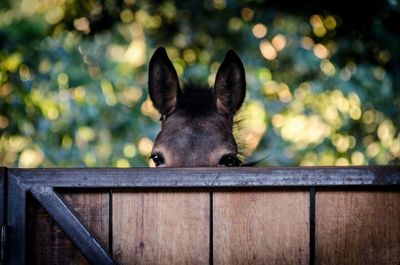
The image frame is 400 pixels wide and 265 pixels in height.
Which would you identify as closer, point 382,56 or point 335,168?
point 335,168

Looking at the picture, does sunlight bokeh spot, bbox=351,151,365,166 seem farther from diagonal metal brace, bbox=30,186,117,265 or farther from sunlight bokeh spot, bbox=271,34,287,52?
diagonal metal brace, bbox=30,186,117,265

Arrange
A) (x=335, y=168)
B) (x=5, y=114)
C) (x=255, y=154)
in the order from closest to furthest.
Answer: (x=335, y=168) → (x=5, y=114) → (x=255, y=154)

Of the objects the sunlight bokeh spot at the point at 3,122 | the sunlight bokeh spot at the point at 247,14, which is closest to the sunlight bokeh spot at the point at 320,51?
the sunlight bokeh spot at the point at 247,14

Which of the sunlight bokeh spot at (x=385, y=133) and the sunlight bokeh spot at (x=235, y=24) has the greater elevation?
the sunlight bokeh spot at (x=235, y=24)

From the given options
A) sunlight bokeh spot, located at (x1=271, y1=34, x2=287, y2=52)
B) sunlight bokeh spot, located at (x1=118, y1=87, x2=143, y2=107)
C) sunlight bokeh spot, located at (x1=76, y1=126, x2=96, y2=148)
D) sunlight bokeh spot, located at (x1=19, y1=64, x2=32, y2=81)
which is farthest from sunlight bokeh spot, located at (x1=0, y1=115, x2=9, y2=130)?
sunlight bokeh spot, located at (x1=271, y1=34, x2=287, y2=52)

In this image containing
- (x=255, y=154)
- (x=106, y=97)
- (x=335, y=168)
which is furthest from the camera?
(x=255, y=154)

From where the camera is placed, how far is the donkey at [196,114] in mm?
3621

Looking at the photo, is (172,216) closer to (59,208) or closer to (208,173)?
(208,173)

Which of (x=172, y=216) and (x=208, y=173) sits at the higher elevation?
(x=208, y=173)

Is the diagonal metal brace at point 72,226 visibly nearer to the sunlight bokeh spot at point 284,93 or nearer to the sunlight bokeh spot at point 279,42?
the sunlight bokeh spot at point 279,42

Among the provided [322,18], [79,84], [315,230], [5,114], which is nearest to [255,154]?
[322,18]

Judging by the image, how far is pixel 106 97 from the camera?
6984 millimetres

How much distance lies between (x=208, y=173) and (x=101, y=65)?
441 centimetres

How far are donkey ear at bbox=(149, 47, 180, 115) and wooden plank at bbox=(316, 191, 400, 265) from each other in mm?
1480
